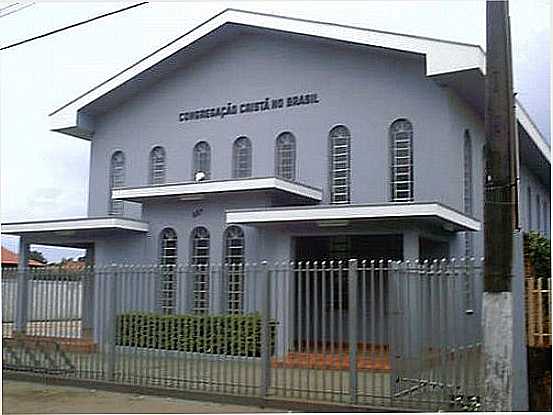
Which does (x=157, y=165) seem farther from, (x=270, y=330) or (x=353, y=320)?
(x=353, y=320)

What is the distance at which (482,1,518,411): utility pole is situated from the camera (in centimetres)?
757

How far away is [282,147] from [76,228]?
4.47m

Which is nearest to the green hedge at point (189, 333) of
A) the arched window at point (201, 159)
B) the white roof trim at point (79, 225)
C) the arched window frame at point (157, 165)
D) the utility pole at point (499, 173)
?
the utility pole at point (499, 173)

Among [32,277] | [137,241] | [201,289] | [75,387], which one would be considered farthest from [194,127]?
[75,387]

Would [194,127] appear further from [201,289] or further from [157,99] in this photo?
[201,289]

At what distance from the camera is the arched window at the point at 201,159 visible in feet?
54.3

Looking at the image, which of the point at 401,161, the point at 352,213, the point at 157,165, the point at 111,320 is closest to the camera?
the point at 111,320

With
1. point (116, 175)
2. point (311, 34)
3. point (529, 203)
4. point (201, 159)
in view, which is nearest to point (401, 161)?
point (311, 34)

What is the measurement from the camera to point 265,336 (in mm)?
10398

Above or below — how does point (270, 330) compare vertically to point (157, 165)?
below

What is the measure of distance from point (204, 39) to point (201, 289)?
517cm

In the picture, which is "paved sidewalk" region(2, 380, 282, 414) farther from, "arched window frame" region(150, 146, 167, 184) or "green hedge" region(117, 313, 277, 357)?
"arched window frame" region(150, 146, 167, 184)

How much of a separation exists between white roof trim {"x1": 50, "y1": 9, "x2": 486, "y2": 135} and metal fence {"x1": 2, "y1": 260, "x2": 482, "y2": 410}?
12.6ft

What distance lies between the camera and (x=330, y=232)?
1409cm
